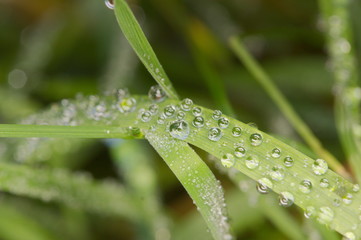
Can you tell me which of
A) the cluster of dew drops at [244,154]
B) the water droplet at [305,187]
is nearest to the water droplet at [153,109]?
the cluster of dew drops at [244,154]

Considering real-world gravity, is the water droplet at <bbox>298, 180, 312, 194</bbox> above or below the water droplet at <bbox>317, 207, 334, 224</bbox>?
above

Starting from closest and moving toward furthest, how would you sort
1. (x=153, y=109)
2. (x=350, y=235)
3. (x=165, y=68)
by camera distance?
(x=350, y=235) → (x=153, y=109) → (x=165, y=68)

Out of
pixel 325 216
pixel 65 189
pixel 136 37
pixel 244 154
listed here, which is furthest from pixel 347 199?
pixel 65 189

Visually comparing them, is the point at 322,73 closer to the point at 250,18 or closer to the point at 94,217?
the point at 250,18

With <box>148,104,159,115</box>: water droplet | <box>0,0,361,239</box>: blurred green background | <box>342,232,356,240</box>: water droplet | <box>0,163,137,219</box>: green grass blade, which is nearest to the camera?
<box>342,232,356,240</box>: water droplet

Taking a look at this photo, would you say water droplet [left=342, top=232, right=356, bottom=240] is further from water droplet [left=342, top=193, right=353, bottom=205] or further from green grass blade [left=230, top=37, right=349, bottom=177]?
green grass blade [left=230, top=37, right=349, bottom=177]

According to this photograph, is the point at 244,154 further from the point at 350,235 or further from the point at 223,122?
the point at 350,235

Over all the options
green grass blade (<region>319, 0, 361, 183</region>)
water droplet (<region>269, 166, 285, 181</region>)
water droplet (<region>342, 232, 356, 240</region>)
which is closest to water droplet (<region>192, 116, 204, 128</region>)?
water droplet (<region>269, 166, 285, 181</region>)
